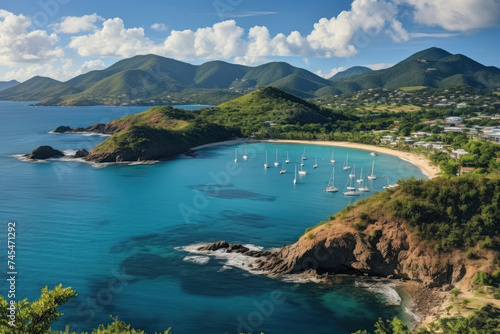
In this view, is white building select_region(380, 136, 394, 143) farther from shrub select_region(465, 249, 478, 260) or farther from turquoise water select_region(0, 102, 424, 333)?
shrub select_region(465, 249, 478, 260)

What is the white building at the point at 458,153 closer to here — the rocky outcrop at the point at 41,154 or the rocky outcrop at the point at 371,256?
the rocky outcrop at the point at 371,256

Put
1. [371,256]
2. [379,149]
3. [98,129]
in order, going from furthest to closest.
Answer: [98,129]
[379,149]
[371,256]

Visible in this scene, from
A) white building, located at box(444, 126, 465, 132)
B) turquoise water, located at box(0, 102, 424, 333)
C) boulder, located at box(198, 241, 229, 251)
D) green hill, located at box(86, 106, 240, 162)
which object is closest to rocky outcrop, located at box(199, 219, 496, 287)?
turquoise water, located at box(0, 102, 424, 333)

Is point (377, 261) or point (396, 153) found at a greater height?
point (396, 153)

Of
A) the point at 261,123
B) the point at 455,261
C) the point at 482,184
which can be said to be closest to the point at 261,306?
Answer: the point at 455,261

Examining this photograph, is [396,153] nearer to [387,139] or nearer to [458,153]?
[458,153]

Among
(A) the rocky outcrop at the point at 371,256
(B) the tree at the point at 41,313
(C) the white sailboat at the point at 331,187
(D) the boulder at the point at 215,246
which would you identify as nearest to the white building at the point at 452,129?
(C) the white sailboat at the point at 331,187

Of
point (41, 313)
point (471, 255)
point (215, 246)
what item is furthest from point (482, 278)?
point (41, 313)

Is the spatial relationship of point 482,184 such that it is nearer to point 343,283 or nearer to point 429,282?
point 429,282
